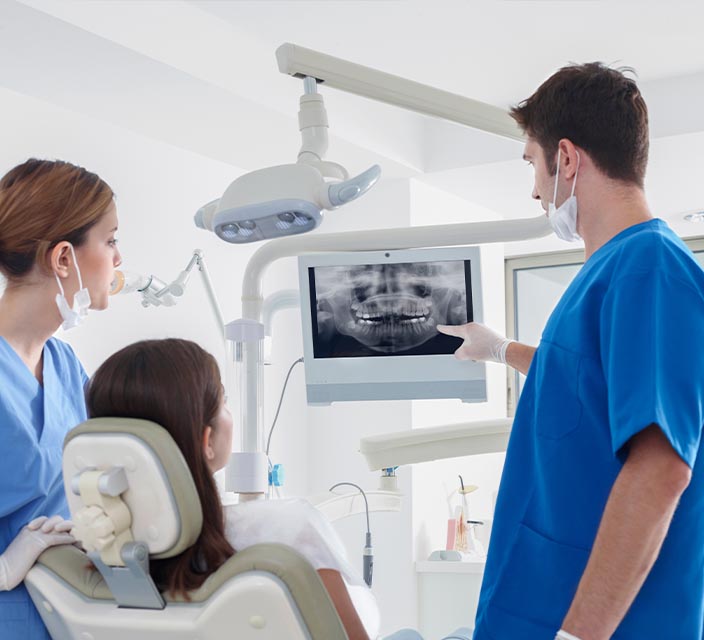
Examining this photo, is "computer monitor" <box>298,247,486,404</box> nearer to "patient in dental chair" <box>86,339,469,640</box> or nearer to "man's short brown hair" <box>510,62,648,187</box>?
"man's short brown hair" <box>510,62,648,187</box>

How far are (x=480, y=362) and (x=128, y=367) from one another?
3.08 feet

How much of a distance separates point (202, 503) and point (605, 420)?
1.83ft

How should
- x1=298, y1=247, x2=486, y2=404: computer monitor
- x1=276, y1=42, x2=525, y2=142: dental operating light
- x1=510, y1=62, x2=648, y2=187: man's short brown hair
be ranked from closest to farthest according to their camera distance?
x1=510, y1=62, x2=648, y2=187: man's short brown hair < x1=276, y1=42, x2=525, y2=142: dental operating light < x1=298, y1=247, x2=486, y2=404: computer monitor

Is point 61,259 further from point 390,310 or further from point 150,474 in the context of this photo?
point 390,310

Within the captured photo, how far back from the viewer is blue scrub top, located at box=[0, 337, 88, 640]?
135cm

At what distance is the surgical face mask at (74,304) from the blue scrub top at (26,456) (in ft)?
0.34

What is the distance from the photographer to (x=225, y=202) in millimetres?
1686

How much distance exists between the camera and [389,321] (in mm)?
1979

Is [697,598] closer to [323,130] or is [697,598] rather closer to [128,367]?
[128,367]

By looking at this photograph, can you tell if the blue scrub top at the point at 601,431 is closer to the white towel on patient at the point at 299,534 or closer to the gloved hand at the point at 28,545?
the white towel on patient at the point at 299,534

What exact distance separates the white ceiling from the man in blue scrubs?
147 cm

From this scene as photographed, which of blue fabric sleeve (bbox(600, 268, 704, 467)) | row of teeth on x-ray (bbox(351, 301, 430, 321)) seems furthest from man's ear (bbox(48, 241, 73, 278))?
blue fabric sleeve (bbox(600, 268, 704, 467))

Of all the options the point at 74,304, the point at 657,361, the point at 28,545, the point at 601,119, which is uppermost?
the point at 601,119

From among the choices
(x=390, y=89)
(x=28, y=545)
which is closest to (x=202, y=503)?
(x=28, y=545)
